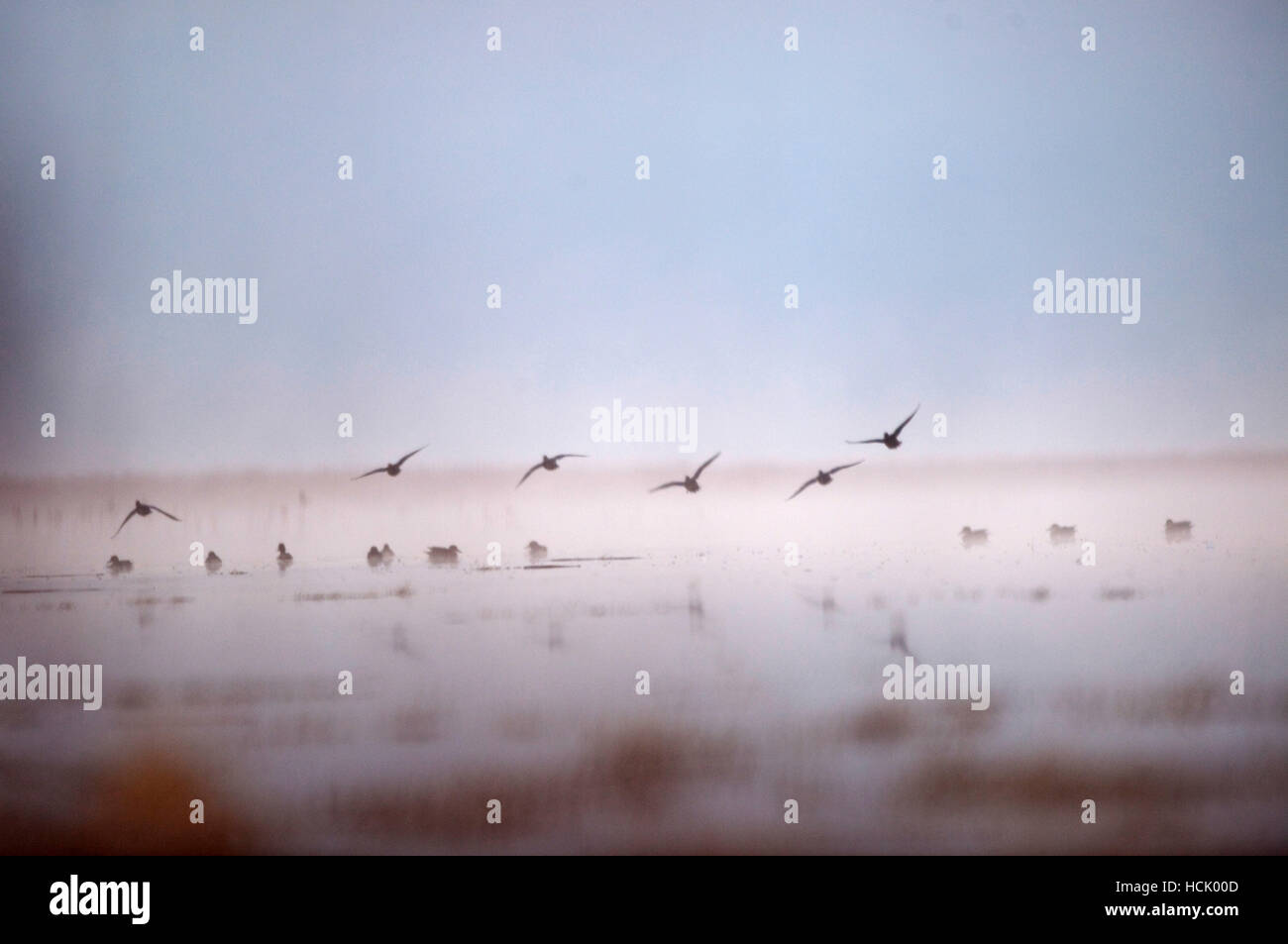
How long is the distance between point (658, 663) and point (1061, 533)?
1296mm

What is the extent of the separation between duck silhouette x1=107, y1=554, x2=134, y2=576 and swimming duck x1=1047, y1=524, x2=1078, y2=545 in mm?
2815

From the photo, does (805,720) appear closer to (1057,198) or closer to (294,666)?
(294,666)

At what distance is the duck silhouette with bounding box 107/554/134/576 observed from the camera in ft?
9.87

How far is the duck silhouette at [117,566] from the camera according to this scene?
301 cm

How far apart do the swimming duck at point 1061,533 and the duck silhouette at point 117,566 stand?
9.24 ft

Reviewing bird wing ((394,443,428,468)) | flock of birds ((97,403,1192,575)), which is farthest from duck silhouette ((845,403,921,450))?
bird wing ((394,443,428,468))

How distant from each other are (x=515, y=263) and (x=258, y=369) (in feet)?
2.79

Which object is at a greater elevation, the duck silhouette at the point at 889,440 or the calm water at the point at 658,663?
the duck silhouette at the point at 889,440

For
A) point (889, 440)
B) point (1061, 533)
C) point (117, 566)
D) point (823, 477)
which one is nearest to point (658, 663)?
→ point (823, 477)

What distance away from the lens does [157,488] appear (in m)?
3.01

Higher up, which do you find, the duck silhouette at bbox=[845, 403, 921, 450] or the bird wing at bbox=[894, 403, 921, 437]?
the bird wing at bbox=[894, 403, 921, 437]

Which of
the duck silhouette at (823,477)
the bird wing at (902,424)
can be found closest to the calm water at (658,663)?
the duck silhouette at (823,477)

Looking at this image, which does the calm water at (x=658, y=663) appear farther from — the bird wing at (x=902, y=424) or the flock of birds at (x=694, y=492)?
the bird wing at (x=902, y=424)

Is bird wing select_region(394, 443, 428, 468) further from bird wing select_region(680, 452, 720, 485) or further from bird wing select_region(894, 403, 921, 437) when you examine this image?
bird wing select_region(894, 403, 921, 437)
